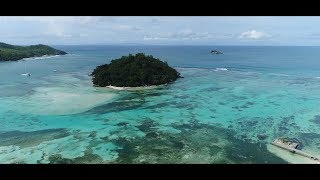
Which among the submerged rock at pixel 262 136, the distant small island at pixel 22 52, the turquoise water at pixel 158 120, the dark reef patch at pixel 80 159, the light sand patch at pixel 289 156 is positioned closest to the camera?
the dark reef patch at pixel 80 159

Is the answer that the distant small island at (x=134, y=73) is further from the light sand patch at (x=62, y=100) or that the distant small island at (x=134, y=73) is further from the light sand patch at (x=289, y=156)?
the light sand patch at (x=289, y=156)

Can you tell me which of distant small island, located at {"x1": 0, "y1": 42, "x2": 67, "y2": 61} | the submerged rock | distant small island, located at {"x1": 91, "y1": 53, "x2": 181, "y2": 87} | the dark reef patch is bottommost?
the dark reef patch

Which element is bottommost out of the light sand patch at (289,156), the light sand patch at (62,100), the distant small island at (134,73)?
the light sand patch at (289,156)

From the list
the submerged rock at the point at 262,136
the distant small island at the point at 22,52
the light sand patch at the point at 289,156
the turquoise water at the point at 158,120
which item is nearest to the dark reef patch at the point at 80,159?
the turquoise water at the point at 158,120

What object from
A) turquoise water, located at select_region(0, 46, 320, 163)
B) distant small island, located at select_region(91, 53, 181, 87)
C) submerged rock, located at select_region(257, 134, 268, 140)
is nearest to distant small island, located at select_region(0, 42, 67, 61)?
turquoise water, located at select_region(0, 46, 320, 163)

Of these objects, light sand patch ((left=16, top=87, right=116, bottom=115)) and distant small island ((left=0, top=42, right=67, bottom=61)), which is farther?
distant small island ((left=0, top=42, right=67, bottom=61))

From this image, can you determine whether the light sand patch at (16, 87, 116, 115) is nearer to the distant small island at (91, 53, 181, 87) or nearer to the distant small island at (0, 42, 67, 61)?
the distant small island at (91, 53, 181, 87)

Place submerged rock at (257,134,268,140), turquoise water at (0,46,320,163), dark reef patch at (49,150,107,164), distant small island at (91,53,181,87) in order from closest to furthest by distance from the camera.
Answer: dark reef patch at (49,150,107,164), turquoise water at (0,46,320,163), submerged rock at (257,134,268,140), distant small island at (91,53,181,87)
